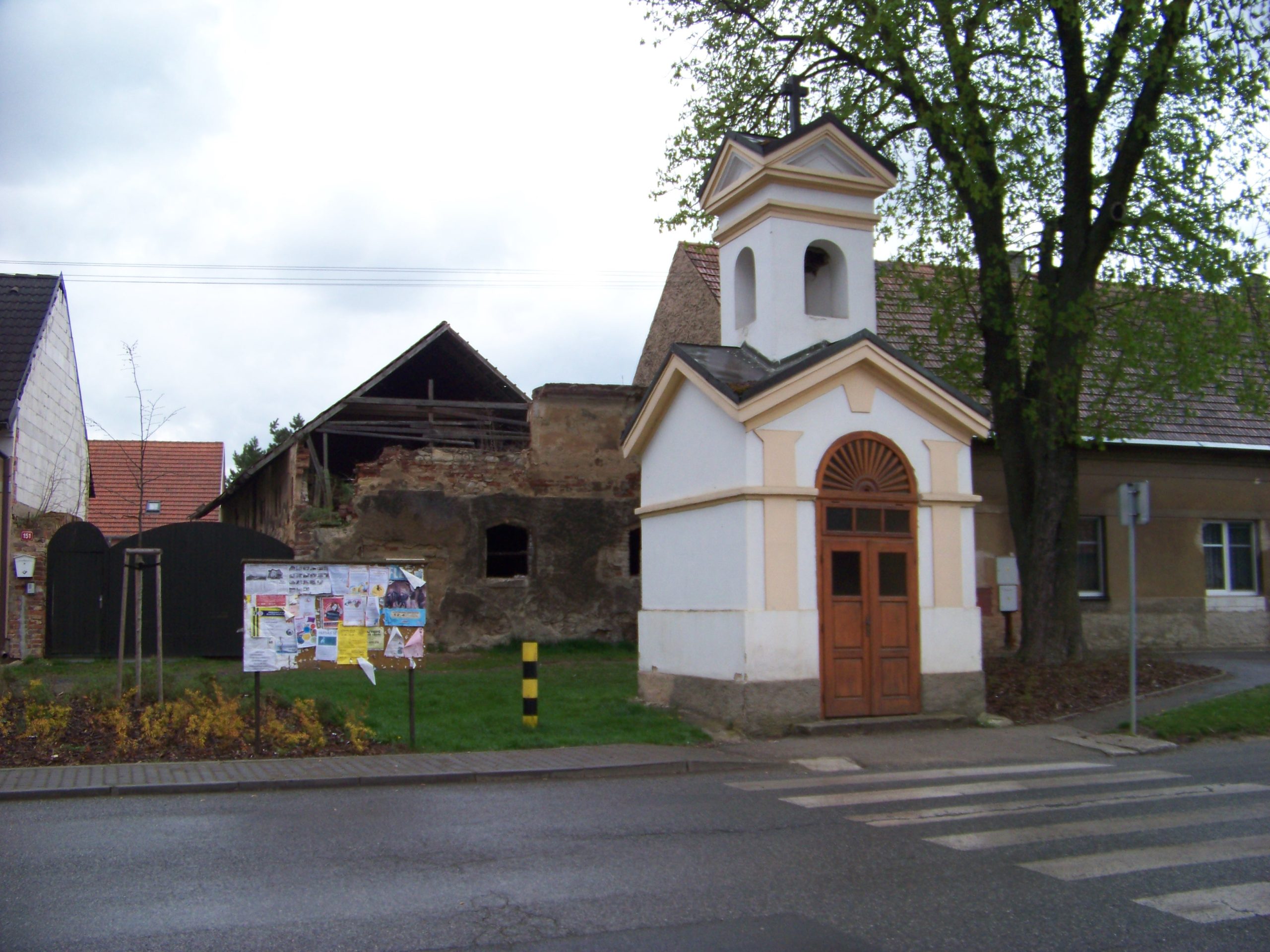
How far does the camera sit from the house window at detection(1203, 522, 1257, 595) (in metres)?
22.5

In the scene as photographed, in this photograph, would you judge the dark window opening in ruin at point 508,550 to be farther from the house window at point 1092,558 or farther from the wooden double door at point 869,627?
the house window at point 1092,558

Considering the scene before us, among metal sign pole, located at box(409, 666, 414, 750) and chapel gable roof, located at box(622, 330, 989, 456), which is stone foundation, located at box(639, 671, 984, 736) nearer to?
chapel gable roof, located at box(622, 330, 989, 456)

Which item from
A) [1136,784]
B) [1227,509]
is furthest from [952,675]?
[1227,509]

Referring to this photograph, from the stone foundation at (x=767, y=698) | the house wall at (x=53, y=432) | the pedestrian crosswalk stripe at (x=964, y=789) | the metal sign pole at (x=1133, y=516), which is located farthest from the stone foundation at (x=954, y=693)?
the house wall at (x=53, y=432)

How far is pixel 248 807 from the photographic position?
8906 mm

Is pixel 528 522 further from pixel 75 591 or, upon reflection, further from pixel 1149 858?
pixel 1149 858

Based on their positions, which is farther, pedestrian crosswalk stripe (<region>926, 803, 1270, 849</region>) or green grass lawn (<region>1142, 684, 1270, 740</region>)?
green grass lawn (<region>1142, 684, 1270, 740</region>)

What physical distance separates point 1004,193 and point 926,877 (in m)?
12.6

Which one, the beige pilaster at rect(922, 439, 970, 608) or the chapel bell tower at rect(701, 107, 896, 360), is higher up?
the chapel bell tower at rect(701, 107, 896, 360)

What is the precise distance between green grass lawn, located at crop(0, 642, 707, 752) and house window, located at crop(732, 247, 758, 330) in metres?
5.19

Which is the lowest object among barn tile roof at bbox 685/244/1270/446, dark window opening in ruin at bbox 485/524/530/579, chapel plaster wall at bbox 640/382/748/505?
dark window opening in ruin at bbox 485/524/530/579

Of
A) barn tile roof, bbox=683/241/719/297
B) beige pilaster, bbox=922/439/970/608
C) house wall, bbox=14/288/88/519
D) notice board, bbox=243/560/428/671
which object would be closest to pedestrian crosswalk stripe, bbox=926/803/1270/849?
beige pilaster, bbox=922/439/970/608

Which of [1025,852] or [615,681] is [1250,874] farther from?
[615,681]

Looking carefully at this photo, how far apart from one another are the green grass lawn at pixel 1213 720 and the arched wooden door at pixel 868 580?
281 cm
